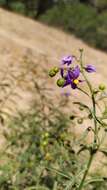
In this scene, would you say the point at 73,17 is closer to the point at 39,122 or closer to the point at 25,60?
the point at 25,60

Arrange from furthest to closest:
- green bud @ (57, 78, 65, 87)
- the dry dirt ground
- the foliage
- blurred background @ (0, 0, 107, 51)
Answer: blurred background @ (0, 0, 107, 51)
the dry dirt ground
the foliage
green bud @ (57, 78, 65, 87)

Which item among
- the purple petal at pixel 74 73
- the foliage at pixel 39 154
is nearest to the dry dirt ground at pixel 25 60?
the foliage at pixel 39 154

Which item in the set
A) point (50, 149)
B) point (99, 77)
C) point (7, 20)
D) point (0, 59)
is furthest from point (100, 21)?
point (50, 149)

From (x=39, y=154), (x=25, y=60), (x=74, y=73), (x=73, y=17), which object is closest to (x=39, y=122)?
(x=39, y=154)

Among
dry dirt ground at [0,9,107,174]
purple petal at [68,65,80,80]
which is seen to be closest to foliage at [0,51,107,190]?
dry dirt ground at [0,9,107,174]

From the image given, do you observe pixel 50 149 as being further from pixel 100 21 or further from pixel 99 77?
pixel 100 21

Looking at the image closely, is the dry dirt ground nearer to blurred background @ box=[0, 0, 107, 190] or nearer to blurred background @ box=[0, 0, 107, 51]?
blurred background @ box=[0, 0, 107, 190]

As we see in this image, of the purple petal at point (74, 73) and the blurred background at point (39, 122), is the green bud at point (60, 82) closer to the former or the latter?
the purple petal at point (74, 73)
